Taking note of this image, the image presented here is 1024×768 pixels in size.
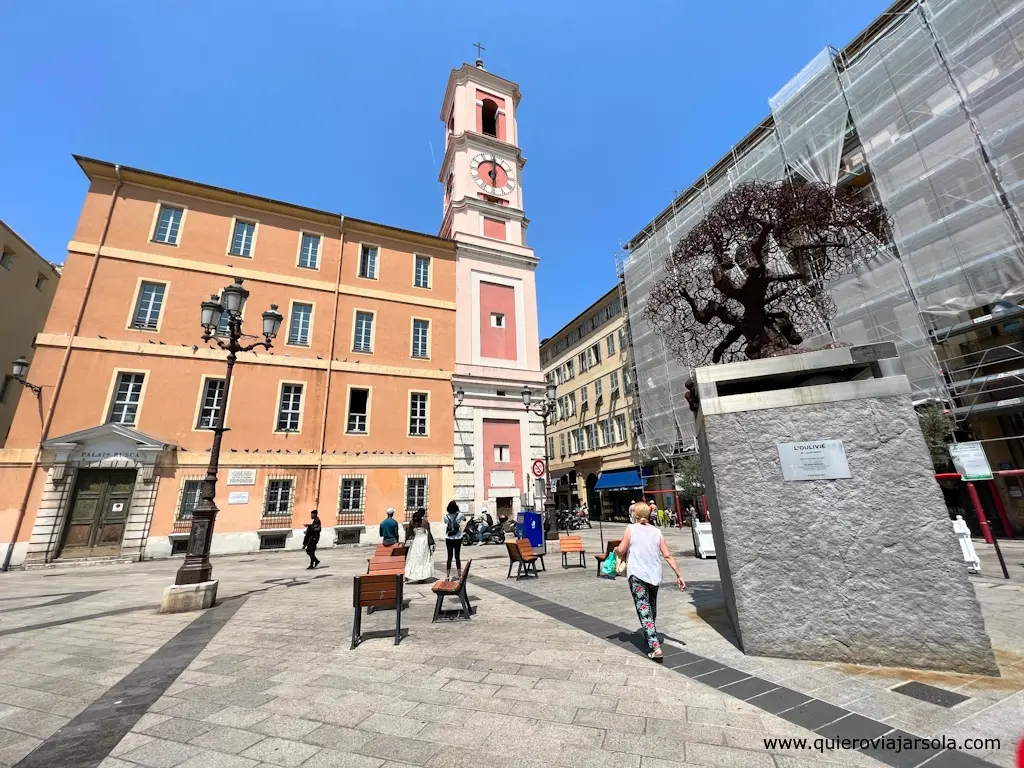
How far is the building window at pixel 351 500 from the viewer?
59.5 ft

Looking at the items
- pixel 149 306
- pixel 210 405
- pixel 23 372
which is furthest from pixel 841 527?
pixel 149 306

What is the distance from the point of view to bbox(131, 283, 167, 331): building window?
17261 mm

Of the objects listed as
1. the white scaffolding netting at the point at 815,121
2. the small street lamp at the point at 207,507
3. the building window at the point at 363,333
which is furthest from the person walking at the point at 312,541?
the white scaffolding netting at the point at 815,121

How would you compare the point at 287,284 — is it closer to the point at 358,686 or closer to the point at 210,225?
the point at 210,225

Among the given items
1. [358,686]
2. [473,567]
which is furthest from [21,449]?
[358,686]

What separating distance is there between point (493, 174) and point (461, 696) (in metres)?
27.4

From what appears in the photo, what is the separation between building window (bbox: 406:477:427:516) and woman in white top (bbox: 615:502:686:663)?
52.4ft

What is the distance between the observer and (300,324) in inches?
778

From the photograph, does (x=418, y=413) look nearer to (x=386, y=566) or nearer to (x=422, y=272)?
(x=422, y=272)

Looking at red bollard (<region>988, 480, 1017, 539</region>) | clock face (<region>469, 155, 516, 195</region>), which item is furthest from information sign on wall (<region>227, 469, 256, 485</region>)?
red bollard (<region>988, 480, 1017, 539</region>)

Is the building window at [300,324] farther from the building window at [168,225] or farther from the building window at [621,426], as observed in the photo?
the building window at [621,426]

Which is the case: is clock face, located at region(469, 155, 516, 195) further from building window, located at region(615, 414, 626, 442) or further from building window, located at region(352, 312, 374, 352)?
building window, located at region(615, 414, 626, 442)

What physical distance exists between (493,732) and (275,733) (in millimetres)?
1522

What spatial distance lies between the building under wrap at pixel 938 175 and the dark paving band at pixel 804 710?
34.2 ft
